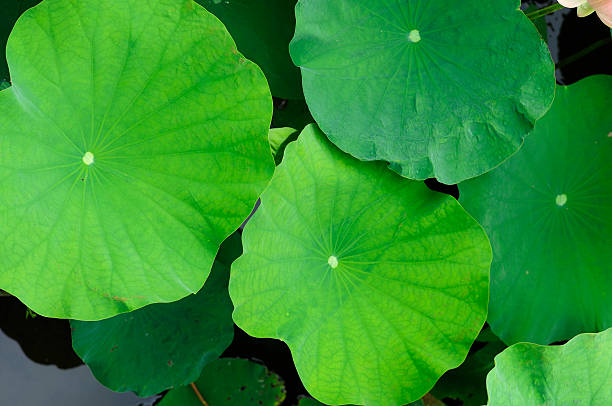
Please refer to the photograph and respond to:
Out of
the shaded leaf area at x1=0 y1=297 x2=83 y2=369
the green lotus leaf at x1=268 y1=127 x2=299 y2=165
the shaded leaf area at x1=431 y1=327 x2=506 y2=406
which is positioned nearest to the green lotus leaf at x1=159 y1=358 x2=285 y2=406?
the shaded leaf area at x1=0 y1=297 x2=83 y2=369

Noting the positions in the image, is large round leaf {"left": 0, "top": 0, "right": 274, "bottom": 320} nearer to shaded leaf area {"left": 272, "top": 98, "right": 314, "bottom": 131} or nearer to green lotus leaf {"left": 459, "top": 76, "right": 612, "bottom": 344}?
shaded leaf area {"left": 272, "top": 98, "right": 314, "bottom": 131}

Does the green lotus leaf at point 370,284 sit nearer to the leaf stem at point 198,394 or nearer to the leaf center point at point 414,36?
the leaf center point at point 414,36

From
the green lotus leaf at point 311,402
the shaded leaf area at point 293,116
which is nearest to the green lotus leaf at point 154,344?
the green lotus leaf at point 311,402

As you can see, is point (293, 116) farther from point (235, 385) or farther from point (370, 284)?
point (235, 385)

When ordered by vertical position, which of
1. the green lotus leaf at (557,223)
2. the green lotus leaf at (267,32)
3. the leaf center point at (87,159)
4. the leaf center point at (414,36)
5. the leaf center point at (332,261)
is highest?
the green lotus leaf at (267,32)

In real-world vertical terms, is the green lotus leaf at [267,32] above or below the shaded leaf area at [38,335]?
above

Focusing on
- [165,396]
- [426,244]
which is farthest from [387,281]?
[165,396]

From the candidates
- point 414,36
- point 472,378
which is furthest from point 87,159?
point 472,378
